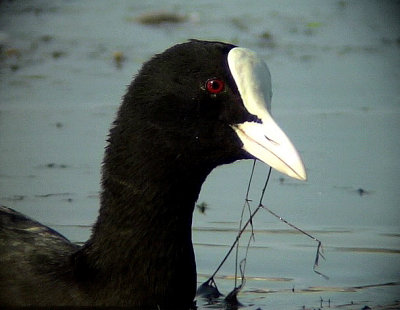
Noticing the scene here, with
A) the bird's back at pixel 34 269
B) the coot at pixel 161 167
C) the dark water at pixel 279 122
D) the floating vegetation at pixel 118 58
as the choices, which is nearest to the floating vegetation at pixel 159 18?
the dark water at pixel 279 122

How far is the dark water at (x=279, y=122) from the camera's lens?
20.5 ft

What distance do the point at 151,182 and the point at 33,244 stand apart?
711 millimetres

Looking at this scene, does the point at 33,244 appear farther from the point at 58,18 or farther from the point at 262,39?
the point at 58,18

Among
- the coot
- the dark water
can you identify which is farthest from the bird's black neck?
the dark water

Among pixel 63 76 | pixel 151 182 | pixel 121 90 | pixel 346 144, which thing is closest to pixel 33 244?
pixel 151 182

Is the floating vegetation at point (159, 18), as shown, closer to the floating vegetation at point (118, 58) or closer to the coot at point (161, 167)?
the floating vegetation at point (118, 58)

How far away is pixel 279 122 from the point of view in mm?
8453

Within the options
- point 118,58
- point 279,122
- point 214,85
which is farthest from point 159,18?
point 214,85

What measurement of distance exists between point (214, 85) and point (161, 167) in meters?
0.43

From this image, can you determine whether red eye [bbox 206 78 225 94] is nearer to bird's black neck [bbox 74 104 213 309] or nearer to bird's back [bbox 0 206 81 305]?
bird's black neck [bbox 74 104 213 309]

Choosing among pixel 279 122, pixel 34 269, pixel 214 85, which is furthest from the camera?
pixel 279 122

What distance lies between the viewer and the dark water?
20.5ft

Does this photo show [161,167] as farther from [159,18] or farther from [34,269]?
[159,18]

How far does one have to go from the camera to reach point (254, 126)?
16.2 feet
